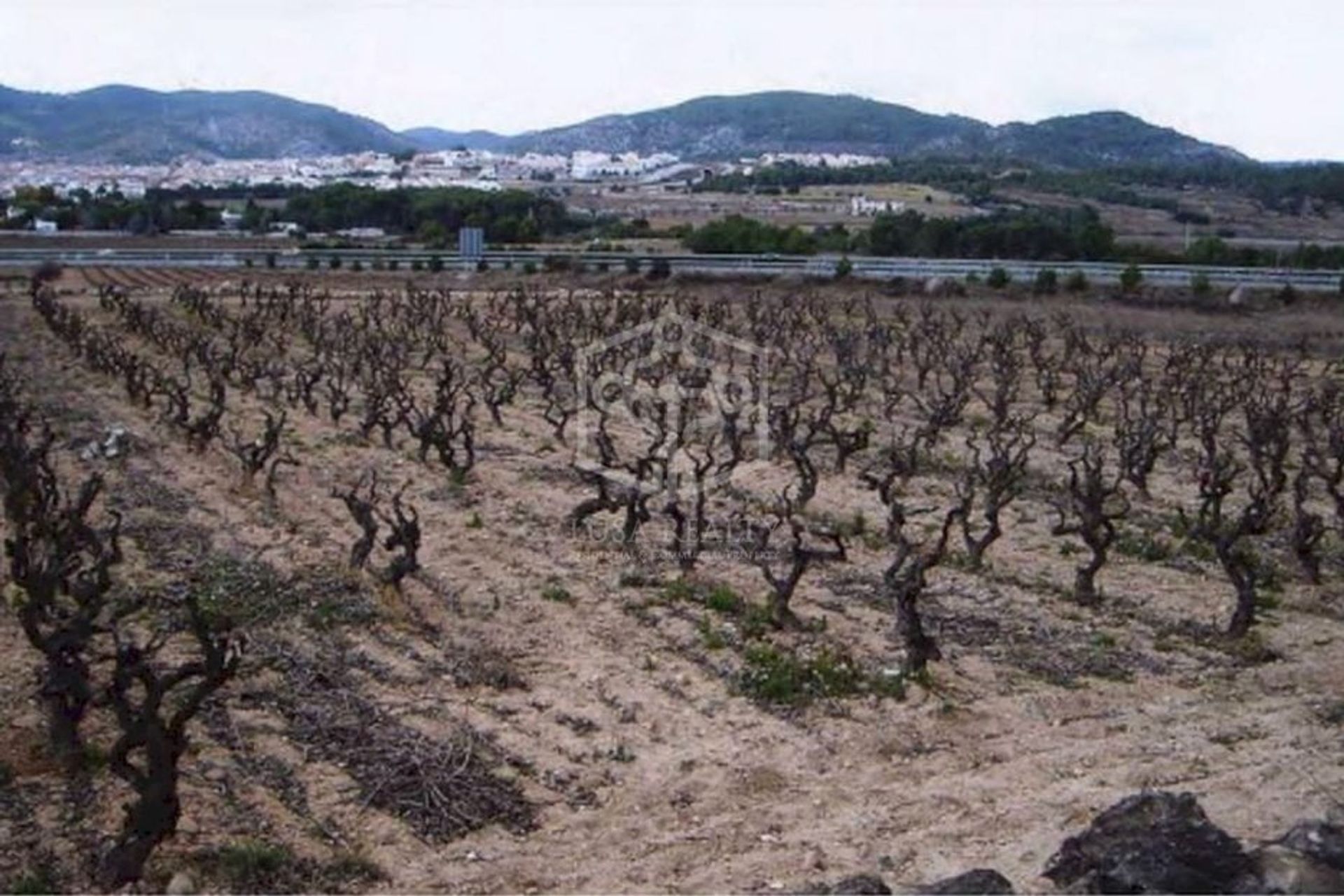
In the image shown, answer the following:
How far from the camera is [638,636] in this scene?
1202 centimetres

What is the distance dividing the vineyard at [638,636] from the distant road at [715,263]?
2152 centimetres

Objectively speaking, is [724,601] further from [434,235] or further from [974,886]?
[434,235]

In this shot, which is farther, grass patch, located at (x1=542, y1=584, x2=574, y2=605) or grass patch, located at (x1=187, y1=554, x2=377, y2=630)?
grass patch, located at (x1=542, y1=584, x2=574, y2=605)

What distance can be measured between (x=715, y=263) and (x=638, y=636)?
38428 mm

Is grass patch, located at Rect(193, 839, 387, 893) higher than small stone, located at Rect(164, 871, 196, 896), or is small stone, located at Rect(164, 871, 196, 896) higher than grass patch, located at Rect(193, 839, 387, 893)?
small stone, located at Rect(164, 871, 196, 896)

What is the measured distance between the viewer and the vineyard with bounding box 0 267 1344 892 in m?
8.42

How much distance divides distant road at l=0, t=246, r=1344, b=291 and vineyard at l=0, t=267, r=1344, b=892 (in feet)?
70.6

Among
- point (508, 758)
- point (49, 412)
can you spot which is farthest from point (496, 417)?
point (508, 758)

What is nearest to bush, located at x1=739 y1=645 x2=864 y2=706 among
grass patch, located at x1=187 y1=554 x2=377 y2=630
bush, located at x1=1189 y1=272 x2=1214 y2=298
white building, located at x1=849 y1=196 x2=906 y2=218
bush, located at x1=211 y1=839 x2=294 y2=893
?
grass patch, located at x1=187 y1=554 x2=377 y2=630

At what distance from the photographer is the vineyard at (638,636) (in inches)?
332

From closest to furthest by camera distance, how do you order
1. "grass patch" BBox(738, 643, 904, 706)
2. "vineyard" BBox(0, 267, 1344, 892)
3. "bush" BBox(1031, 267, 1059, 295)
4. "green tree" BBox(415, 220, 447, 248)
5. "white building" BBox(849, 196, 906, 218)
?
"vineyard" BBox(0, 267, 1344, 892) → "grass patch" BBox(738, 643, 904, 706) → "bush" BBox(1031, 267, 1059, 295) → "green tree" BBox(415, 220, 447, 248) → "white building" BBox(849, 196, 906, 218)

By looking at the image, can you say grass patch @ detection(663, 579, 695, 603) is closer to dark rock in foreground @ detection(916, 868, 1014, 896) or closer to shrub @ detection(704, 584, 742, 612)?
shrub @ detection(704, 584, 742, 612)

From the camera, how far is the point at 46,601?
10.9m

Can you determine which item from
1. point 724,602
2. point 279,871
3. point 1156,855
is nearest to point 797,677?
point 724,602
